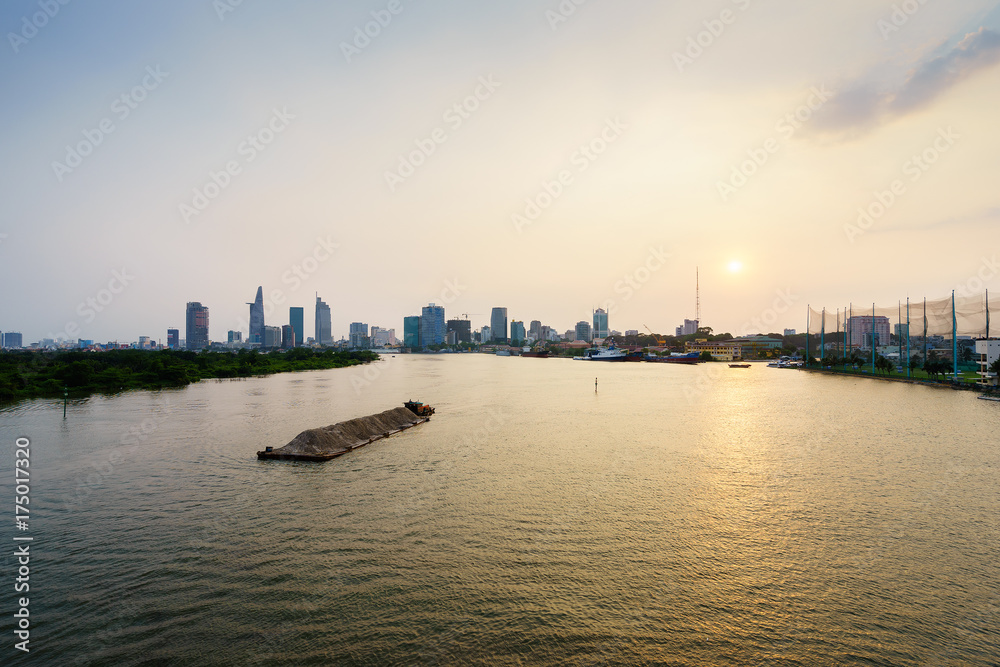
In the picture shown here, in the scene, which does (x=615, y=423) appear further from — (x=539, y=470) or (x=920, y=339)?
(x=920, y=339)

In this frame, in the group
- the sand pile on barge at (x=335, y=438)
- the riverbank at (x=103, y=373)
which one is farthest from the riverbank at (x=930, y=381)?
the riverbank at (x=103, y=373)

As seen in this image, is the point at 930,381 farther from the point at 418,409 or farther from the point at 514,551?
the point at 514,551

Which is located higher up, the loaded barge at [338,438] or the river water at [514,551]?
the loaded barge at [338,438]

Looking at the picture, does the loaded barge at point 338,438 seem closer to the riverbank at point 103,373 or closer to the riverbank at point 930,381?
the riverbank at point 103,373

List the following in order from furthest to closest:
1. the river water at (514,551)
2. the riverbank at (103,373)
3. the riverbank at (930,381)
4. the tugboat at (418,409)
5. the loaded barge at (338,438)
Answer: the riverbank at (930,381) → the riverbank at (103,373) → the tugboat at (418,409) → the loaded barge at (338,438) → the river water at (514,551)

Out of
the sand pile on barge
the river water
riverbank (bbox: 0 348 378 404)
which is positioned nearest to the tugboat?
the sand pile on barge

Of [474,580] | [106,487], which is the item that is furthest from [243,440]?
[474,580]

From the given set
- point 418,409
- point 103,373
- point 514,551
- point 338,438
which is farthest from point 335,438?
point 103,373
